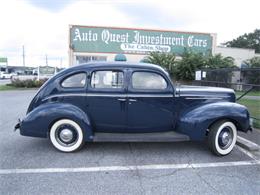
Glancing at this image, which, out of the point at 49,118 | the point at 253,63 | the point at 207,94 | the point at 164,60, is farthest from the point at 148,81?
the point at 253,63

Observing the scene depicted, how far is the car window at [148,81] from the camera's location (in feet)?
14.3

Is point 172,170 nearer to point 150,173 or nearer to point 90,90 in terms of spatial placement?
point 150,173

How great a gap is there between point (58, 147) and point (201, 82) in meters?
7.64

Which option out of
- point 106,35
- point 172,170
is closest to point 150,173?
point 172,170

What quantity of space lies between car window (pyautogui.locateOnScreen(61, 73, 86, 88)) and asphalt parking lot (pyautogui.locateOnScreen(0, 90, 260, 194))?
50.8 inches

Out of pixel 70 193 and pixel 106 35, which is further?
pixel 106 35

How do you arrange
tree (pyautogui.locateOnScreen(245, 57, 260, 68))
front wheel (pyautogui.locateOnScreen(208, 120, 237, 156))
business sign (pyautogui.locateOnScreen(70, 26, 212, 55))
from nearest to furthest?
front wheel (pyautogui.locateOnScreen(208, 120, 237, 156)), business sign (pyautogui.locateOnScreen(70, 26, 212, 55)), tree (pyautogui.locateOnScreen(245, 57, 260, 68))

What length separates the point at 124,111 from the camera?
4.28 meters

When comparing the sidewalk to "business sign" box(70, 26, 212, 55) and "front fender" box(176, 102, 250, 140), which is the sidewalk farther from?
"business sign" box(70, 26, 212, 55)

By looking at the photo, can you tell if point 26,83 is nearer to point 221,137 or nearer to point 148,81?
point 148,81

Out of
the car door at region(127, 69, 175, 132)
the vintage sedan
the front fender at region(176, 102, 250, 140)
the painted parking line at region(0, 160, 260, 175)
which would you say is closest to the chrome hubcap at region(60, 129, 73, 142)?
the vintage sedan

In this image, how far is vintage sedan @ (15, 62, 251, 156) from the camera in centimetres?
412

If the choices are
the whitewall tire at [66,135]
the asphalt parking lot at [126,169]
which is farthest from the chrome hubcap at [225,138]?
the whitewall tire at [66,135]

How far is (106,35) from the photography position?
2116 cm
